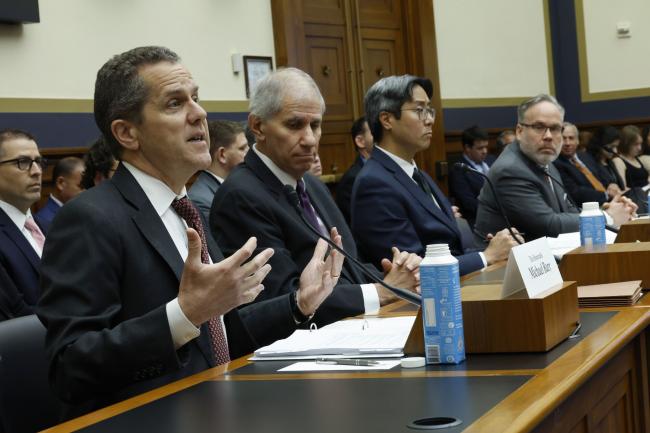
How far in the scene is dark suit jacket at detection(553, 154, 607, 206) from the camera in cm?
680

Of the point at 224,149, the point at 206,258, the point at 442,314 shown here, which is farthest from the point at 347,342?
the point at 224,149

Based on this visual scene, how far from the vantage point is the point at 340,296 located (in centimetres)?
263

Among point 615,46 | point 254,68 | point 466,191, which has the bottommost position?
point 466,191

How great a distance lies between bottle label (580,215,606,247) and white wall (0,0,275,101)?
3377mm

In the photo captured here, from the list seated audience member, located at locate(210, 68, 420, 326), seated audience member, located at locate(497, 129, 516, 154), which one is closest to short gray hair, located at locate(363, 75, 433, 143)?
seated audience member, located at locate(210, 68, 420, 326)

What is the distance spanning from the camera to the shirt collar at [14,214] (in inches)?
183

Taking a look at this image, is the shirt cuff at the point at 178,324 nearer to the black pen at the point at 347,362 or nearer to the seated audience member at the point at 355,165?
the black pen at the point at 347,362

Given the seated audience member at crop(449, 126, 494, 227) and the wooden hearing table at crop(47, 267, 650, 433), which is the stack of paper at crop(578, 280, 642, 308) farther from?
the seated audience member at crop(449, 126, 494, 227)

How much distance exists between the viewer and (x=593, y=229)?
3.06 metres

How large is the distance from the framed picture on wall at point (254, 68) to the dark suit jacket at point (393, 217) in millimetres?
3303

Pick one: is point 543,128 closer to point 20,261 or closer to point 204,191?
point 204,191

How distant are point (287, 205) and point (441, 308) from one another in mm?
1324

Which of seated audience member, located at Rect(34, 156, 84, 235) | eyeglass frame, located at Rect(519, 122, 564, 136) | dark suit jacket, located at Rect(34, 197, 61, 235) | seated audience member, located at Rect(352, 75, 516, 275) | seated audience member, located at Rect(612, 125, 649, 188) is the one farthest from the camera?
seated audience member, located at Rect(612, 125, 649, 188)

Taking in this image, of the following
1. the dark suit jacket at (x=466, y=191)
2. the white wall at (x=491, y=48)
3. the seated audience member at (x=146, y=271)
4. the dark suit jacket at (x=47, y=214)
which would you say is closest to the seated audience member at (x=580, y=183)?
the dark suit jacket at (x=466, y=191)
